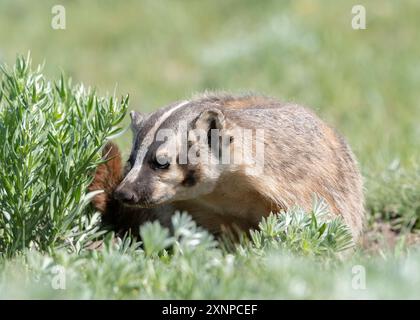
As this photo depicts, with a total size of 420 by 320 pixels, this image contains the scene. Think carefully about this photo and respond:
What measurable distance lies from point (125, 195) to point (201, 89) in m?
4.98

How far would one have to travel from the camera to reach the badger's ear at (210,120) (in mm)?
4105

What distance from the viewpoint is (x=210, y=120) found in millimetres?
4129

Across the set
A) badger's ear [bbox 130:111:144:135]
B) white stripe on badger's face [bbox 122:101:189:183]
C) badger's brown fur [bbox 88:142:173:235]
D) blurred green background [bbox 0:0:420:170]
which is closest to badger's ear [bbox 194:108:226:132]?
white stripe on badger's face [bbox 122:101:189:183]

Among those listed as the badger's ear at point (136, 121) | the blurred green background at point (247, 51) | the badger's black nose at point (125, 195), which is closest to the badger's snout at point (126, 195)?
the badger's black nose at point (125, 195)

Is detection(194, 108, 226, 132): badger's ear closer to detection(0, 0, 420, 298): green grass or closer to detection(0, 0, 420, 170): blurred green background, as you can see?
detection(0, 0, 420, 298): green grass

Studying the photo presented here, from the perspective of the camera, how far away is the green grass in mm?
3191

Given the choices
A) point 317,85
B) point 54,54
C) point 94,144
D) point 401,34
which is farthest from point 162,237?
point 54,54

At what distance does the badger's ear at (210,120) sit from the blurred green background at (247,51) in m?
2.53

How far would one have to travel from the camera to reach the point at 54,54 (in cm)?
986

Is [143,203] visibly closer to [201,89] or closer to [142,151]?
[142,151]

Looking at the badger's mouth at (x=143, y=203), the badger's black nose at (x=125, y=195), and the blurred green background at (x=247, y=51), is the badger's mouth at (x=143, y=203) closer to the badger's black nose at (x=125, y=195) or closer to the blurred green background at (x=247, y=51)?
the badger's black nose at (x=125, y=195)

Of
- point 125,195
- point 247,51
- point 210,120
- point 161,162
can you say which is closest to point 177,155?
A: point 161,162
